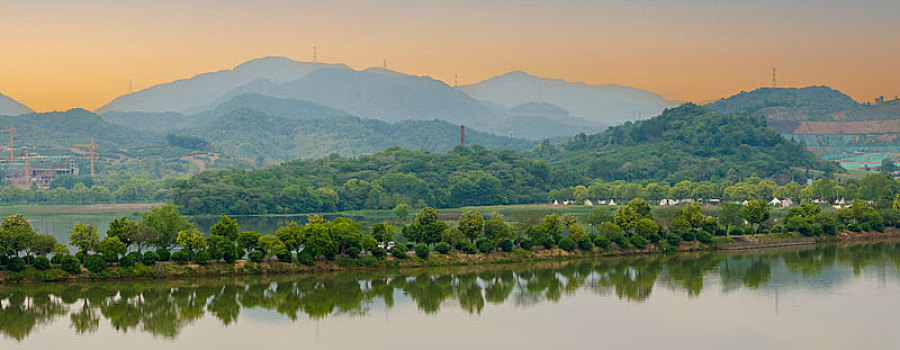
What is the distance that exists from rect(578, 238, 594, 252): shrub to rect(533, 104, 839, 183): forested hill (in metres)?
52.9

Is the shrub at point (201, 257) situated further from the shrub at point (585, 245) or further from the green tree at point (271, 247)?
the shrub at point (585, 245)

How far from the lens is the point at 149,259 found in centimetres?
3556

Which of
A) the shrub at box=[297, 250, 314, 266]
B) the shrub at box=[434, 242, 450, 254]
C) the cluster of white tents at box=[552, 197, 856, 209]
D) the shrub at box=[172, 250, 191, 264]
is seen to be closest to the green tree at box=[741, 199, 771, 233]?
the shrub at box=[434, 242, 450, 254]

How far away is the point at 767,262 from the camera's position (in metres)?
41.8

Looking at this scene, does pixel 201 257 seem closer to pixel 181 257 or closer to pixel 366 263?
pixel 181 257

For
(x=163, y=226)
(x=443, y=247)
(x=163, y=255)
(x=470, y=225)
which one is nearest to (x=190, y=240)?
(x=163, y=255)

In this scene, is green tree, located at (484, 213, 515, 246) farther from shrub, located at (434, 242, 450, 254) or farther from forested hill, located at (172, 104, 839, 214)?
forested hill, located at (172, 104, 839, 214)

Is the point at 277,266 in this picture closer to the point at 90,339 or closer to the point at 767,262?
the point at 90,339

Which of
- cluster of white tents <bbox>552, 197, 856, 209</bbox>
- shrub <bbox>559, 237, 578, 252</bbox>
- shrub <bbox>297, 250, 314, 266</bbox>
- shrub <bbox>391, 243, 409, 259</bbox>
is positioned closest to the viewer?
shrub <bbox>297, 250, 314, 266</bbox>

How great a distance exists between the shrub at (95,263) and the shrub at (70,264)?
12.1 inches

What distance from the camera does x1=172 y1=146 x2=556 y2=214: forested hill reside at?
78312 mm

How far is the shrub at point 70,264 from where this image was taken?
34.3 m

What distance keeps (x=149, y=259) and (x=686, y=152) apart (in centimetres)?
8498

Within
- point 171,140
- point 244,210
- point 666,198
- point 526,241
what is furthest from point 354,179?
point 171,140
